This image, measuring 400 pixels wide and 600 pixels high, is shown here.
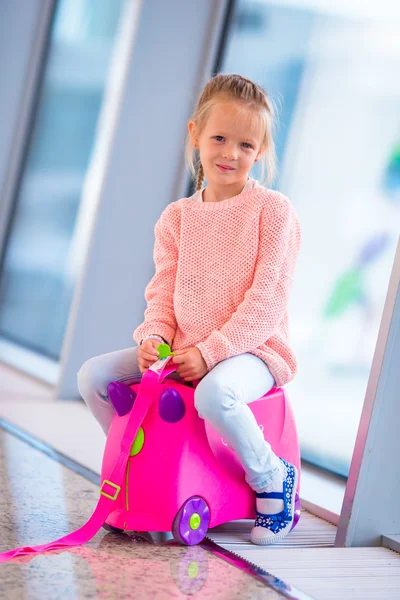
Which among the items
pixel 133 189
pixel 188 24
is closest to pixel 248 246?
pixel 133 189

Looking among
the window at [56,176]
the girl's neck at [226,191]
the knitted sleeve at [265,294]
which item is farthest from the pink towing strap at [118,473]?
the window at [56,176]

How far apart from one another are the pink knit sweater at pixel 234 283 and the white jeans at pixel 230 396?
0.04 m

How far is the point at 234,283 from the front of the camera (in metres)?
1.74

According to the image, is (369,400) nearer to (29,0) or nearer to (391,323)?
(391,323)

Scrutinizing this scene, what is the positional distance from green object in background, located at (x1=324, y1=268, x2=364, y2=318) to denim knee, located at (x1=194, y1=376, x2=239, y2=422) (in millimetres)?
870

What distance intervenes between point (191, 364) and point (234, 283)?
21 cm

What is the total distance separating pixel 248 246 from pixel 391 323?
0.34 meters

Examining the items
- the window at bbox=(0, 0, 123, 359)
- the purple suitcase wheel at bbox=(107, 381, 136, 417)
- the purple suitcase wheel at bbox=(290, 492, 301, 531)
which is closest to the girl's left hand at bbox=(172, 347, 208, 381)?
the purple suitcase wheel at bbox=(107, 381, 136, 417)

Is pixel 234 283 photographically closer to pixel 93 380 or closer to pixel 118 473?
pixel 93 380

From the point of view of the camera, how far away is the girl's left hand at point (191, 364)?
5.39ft

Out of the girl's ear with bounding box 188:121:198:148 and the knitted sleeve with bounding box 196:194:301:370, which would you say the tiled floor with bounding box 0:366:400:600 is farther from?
the girl's ear with bounding box 188:121:198:148

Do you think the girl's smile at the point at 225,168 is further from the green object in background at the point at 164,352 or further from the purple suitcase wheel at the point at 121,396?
the purple suitcase wheel at the point at 121,396

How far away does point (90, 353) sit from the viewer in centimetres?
297

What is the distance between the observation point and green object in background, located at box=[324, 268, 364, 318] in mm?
2326
